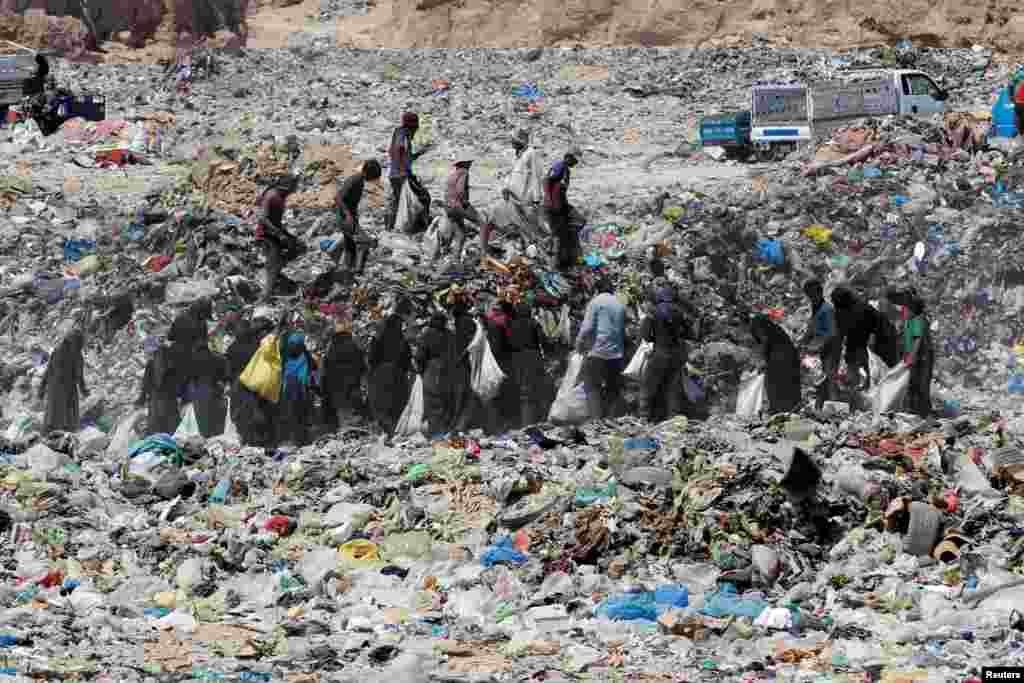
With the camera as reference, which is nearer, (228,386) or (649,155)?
(228,386)

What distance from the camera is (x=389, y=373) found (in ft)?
36.1

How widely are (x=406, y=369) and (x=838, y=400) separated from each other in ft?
9.76

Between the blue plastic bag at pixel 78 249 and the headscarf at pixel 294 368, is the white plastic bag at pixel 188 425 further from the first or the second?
the blue plastic bag at pixel 78 249

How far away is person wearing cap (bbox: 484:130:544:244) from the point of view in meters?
13.0

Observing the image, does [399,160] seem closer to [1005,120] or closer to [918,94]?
[1005,120]

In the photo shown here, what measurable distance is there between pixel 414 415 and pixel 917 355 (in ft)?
11.1

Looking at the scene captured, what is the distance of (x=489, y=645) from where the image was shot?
733 centimetres

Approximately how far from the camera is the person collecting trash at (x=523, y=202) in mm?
12969

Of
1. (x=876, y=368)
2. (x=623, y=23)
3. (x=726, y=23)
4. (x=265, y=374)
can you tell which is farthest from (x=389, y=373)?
(x=623, y=23)

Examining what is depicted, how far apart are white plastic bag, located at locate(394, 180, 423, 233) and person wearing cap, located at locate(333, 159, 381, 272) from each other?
707 mm

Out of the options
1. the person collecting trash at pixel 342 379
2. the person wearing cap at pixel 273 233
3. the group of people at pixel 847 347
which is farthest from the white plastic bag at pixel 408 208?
the group of people at pixel 847 347

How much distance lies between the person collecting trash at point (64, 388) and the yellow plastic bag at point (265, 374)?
5.08 feet

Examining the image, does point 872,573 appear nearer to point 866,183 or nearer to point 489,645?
point 489,645

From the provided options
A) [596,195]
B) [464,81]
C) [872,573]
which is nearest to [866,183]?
[596,195]
